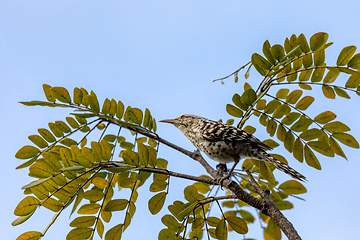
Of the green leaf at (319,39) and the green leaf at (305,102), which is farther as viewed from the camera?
Answer: the green leaf at (305,102)

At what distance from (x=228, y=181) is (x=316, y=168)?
0.65 meters

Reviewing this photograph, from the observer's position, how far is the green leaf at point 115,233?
7.36ft

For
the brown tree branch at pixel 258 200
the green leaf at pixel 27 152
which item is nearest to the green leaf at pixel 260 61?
the brown tree branch at pixel 258 200

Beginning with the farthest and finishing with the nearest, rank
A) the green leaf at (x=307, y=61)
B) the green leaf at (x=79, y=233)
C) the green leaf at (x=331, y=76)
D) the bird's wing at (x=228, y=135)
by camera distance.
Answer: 1. the bird's wing at (x=228, y=135)
2. the green leaf at (x=331, y=76)
3. the green leaf at (x=307, y=61)
4. the green leaf at (x=79, y=233)

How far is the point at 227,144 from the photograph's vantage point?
10.1 ft

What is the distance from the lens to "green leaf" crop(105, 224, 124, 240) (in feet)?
7.36

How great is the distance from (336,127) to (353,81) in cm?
34

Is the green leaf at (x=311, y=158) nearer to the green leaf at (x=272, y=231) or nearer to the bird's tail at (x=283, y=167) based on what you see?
the bird's tail at (x=283, y=167)

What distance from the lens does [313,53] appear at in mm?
2459

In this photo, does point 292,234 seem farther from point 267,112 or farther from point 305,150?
point 267,112

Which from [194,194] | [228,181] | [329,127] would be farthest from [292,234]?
[329,127]

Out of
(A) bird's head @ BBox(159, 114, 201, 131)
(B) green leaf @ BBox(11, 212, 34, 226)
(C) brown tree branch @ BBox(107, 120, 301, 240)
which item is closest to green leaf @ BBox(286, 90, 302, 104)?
(C) brown tree branch @ BBox(107, 120, 301, 240)

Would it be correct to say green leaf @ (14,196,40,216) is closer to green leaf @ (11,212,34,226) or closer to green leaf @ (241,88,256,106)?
green leaf @ (11,212,34,226)

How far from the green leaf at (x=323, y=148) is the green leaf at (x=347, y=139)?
15 cm
